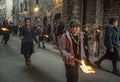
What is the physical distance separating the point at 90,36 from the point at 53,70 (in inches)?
257

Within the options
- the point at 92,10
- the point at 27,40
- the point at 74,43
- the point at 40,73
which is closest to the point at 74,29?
the point at 74,43

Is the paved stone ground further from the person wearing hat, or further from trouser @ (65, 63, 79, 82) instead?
the person wearing hat

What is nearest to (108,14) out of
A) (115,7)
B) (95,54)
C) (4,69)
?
(115,7)

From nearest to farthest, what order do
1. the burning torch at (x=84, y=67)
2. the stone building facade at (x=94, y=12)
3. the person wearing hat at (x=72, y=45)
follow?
the burning torch at (x=84, y=67), the person wearing hat at (x=72, y=45), the stone building facade at (x=94, y=12)

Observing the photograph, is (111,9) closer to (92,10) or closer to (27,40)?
(92,10)

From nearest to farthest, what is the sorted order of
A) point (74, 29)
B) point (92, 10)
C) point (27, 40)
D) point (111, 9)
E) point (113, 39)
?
point (74, 29), point (113, 39), point (27, 40), point (111, 9), point (92, 10)

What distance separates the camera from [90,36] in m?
16.8

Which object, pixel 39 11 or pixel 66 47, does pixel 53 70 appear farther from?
pixel 39 11

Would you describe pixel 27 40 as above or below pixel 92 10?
below

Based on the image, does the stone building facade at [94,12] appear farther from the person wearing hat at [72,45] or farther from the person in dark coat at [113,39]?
the person wearing hat at [72,45]

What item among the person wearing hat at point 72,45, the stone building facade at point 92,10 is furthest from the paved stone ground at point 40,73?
the stone building facade at point 92,10

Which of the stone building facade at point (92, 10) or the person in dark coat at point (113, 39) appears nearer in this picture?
the person in dark coat at point (113, 39)

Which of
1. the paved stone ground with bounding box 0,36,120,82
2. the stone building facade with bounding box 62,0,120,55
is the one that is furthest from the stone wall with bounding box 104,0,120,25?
the paved stone ground with bounding box 0,36,120,82

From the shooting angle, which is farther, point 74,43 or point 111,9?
point 111,9
